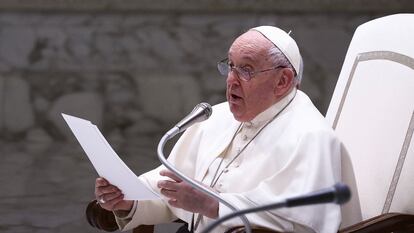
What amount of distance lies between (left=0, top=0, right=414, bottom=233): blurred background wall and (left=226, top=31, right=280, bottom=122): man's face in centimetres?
487

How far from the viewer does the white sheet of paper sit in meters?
2.62

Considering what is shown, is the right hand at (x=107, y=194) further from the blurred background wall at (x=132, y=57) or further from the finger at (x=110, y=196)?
the blurred background wall at (x=132, y=57)

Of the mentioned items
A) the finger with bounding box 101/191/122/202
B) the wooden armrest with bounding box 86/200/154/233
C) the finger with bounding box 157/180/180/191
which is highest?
the finger with bounding box 157/180/180/191

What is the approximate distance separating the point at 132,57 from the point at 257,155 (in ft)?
17.3

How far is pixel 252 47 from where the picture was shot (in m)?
2.93

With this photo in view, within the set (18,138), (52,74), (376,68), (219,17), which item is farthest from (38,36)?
(376,68)

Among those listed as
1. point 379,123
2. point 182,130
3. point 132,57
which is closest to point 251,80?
point 182,130

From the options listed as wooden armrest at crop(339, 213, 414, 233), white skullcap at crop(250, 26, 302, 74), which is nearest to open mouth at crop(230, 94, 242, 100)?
white skullcap at crop(250, 26, 302, 74)

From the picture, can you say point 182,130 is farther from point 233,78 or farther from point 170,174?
point 233,78

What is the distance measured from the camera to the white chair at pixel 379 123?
9.34 feet

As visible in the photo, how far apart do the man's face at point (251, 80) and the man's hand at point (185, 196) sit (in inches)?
16.3

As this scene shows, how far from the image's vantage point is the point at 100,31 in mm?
8078

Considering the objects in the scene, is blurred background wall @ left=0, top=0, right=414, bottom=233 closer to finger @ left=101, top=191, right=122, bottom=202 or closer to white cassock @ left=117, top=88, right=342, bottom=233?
white cassock @ left=117, top=88, right=342, bottom=233

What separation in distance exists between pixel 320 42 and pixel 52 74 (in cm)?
262
